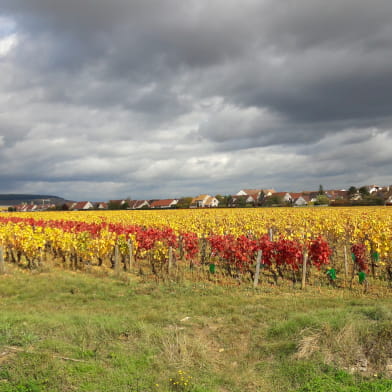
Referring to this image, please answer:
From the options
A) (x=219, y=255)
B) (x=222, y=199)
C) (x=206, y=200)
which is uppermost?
(x=222, y=199)

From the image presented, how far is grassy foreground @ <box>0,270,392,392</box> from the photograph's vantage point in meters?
5.39

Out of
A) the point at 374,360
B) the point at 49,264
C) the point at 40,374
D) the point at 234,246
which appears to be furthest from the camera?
the point at 49,264

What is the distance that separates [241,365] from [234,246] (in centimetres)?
714

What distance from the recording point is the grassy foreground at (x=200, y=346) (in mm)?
5391

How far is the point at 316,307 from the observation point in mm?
9469

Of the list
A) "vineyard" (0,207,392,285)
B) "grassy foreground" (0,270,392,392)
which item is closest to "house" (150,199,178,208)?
"vineyard" (0,207,392,285)

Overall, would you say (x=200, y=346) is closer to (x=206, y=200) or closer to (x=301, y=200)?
(x=206, y=200)

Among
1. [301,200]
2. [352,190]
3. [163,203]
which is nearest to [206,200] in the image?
[163,203]

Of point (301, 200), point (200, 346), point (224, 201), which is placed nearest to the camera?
point (200, 346)

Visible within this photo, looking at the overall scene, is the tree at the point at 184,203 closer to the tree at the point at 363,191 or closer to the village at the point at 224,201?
the village at the point at 224,201

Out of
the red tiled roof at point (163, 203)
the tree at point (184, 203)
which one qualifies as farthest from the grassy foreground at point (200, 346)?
the red tiled roof at point (163, 203)

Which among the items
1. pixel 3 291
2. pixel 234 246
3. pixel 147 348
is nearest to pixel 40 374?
pixel 147 348

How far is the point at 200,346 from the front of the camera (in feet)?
21.6

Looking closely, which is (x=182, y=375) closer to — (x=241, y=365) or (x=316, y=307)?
(x=241, y=365)
